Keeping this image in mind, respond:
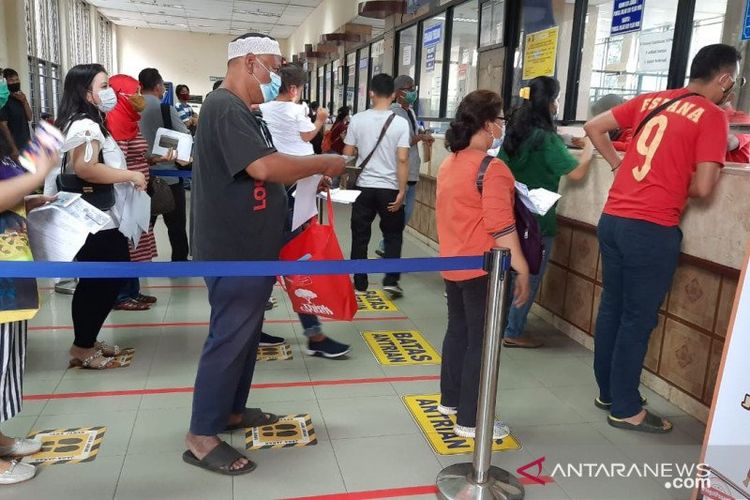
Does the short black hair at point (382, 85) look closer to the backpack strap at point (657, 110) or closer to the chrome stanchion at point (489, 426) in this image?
the backpack strap at point (657, 110)

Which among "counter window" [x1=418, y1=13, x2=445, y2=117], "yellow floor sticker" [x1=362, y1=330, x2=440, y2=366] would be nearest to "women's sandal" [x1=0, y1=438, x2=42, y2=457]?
"yellow floor sticker" [x1=362, y1=330, x2=440, y2=366]

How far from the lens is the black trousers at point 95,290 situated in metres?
2.75

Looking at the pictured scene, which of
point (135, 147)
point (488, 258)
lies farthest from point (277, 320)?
point (488, 258)

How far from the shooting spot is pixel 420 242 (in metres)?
6.07

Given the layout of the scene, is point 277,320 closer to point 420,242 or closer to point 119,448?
point 119,448

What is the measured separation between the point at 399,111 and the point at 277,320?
1.72 m

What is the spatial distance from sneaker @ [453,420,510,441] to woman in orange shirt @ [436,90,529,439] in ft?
0.25

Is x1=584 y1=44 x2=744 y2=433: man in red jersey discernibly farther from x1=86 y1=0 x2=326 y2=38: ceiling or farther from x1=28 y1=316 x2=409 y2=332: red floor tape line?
x1=86 y1=0 x2=326 y2=38: ceiling

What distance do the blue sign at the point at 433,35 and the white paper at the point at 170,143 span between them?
3.99 metres

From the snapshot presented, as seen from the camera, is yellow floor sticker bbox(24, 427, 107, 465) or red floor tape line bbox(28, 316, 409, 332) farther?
red floor tape line bbox(28, 316, 409, 332)

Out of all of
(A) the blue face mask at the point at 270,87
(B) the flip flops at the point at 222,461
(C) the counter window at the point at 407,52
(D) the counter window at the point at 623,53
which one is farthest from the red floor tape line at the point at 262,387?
(C) the counter window at the point at 407,52

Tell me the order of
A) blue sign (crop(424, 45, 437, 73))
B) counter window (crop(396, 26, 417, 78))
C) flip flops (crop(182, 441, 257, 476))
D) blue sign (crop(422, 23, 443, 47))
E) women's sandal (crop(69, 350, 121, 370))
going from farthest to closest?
1. counter window (crop(396, 26, 417, 78))
2. blue sign (crop(424, 45, 437, 73))
3. blue sign (crop(422, 23, 443, 47))
4. women's sandal (crop(69, 350, 121, 370))
5. flip flops (crop(182, 441, 257, 476))

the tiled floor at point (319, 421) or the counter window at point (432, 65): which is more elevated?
the counter window at point (432, 65)

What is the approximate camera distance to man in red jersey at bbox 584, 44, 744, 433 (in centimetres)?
211
